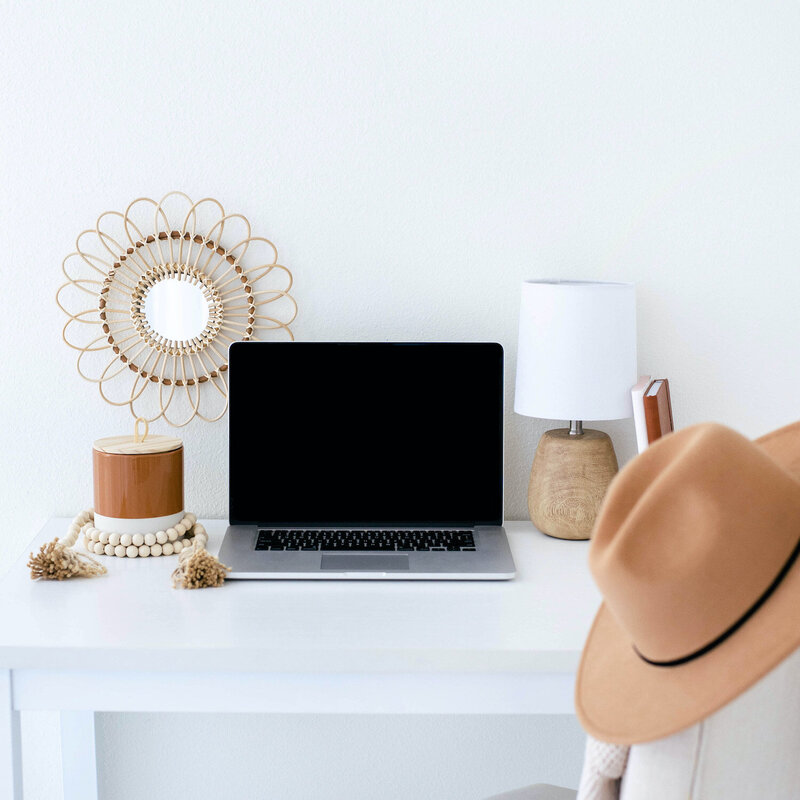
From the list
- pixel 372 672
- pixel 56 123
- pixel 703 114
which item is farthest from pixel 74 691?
pixel 703 114

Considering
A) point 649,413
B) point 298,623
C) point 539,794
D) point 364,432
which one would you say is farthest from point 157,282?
point 539,794

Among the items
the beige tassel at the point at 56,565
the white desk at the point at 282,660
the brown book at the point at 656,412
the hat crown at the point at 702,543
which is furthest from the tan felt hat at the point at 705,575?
the beige tassel at the point at 56,565

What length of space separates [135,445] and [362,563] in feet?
1.30

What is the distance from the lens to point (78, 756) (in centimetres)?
156

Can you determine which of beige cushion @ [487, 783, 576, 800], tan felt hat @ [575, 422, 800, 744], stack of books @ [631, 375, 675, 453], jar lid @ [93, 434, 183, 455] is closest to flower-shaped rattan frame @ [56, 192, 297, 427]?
jar lid @ [93, 434, 183, 455]

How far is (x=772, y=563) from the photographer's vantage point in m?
0.65

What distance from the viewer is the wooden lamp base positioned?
1.40m

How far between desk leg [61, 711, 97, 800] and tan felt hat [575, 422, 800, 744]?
1153 mm

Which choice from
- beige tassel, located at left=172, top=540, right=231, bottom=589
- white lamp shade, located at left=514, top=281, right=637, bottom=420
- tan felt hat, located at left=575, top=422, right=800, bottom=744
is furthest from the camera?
white lamp shade, located at left=514, top=281, right=637, bottom=420

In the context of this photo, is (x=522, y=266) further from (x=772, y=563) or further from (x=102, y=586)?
(x=772, y=563)

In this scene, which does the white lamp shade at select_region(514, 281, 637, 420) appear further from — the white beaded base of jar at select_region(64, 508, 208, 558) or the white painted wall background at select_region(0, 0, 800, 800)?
the white beaded base of jar at select_region(64, 508, 208, 558)

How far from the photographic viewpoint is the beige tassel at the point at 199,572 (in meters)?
1.22

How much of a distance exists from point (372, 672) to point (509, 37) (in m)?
1.01

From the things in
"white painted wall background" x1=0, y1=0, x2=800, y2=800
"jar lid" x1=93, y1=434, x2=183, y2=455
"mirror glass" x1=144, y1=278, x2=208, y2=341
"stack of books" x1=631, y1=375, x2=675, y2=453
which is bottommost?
"jar lid" x1=93, y1=434, x2=183, y2=455
